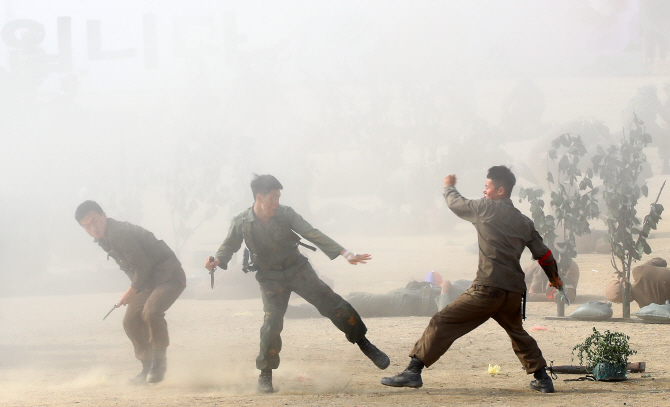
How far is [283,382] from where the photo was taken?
5684mm

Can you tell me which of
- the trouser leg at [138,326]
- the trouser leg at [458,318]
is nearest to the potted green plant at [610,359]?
the trouser leg at [458,318]

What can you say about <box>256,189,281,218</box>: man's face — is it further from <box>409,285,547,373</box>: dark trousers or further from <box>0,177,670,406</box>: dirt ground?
<box>409,285,547,373</box>: dark trousers

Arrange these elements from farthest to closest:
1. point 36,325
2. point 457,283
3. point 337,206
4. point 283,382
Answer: point 337,206, point 36,325, point 457,283, point 283,382

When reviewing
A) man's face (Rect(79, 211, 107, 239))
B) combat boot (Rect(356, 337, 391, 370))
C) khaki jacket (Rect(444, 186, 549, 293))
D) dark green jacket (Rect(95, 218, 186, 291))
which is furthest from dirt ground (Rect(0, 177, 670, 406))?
man's face (Rect(79, 211, 107, 239))

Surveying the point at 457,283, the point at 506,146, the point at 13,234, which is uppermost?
the point at 506,146

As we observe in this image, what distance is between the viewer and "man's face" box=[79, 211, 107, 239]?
5.75 meters

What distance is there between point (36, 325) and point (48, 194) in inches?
1101

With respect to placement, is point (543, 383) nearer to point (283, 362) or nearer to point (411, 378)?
point (411, 378)

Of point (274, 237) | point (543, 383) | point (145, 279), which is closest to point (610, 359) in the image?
point (543, 383)

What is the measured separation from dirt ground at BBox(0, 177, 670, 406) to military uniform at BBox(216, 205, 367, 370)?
0.49 metres

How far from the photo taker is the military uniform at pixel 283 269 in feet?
17.4

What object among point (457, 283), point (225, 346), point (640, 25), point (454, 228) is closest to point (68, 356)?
point (225, 346)

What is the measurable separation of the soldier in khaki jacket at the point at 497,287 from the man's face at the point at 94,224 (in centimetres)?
269

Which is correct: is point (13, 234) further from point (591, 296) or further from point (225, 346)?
point (591, 296)
